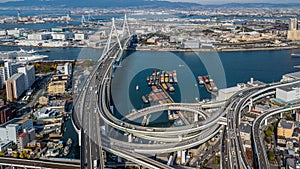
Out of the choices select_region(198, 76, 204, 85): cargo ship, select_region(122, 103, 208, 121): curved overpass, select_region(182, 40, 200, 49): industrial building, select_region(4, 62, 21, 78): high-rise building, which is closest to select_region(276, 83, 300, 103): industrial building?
select_region(122, 103, 208, 121): curved overpass

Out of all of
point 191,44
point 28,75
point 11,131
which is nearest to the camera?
point 11,131

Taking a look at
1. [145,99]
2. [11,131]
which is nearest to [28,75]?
[145,99]

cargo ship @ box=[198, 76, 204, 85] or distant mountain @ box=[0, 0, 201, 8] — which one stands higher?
distant mountain @ box=[0, 0, 201, 8]

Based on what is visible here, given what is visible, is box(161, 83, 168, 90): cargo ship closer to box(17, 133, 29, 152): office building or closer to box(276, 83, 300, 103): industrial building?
box(276, 83, 300, 103): industrial building

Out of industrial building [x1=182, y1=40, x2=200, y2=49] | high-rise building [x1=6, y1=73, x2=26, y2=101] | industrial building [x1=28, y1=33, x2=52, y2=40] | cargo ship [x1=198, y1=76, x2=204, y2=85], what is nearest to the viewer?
high-rise building [x1=6, y1=73, x2=26, y2=101]

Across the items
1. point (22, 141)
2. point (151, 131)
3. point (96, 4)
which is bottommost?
point (22, 141)

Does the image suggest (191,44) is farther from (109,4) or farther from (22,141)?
(109,4)

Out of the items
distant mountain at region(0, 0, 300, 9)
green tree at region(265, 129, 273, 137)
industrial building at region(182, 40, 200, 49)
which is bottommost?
green tree at region(265, 129, 273, 137)

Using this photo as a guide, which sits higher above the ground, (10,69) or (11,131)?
(10,69)

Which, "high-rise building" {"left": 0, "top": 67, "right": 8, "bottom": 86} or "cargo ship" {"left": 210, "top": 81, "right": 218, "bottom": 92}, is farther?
"high-rise building" {"left": 0, "top": 67, "right": 8, "bottom": 86}

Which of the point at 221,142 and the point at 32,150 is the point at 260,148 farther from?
the point at 32,150

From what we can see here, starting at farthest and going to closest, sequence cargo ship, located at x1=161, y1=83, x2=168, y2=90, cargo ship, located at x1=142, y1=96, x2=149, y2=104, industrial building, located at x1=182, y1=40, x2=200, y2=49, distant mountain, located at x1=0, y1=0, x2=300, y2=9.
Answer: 1. distant mountain, located at x1=0, y1=0, x2=300, y2=9
2. industrial building, located at x1=182, y1=40, x2=200, y2=49
3. cargo ship, located at x1=161, y1=83, x2=168, y2=90
4. cargo ship, located at x1=142, y1=96, x2=149, y2=104
